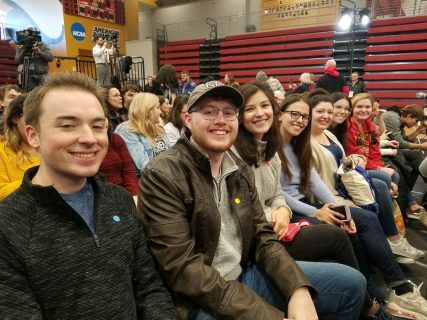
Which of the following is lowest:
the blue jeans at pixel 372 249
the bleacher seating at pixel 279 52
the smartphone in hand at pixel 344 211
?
the blue jeans at pixel 372 249

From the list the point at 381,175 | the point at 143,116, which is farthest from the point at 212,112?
the point at 381,175

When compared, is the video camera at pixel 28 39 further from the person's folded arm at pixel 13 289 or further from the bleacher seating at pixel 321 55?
the bleacher seating at pixel 321 55

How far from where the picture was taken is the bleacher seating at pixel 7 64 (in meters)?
9.98

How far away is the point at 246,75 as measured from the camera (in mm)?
11664

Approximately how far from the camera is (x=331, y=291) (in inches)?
53.8

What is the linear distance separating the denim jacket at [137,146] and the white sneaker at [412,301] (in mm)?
2105

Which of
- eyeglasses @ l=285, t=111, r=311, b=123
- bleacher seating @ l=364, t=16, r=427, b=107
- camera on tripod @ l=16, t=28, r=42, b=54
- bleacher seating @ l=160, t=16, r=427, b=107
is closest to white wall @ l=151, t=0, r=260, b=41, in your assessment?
bleacher seating @ l=160, t=16, r=427, b=107

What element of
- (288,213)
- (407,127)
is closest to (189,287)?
(288,213)

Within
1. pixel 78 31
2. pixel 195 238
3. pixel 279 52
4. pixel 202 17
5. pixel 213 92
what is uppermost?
pixel 202 17

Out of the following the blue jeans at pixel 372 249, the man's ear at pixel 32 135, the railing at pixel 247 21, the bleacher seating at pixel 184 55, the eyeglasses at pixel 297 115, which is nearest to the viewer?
the man's ear at pixel 32 135

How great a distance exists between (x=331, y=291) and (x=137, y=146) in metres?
2.01

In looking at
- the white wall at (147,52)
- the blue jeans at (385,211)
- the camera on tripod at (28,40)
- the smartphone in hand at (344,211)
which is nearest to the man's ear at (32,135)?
the smartphone in hand at (344,211)

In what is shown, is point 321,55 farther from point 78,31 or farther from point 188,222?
point 188,222

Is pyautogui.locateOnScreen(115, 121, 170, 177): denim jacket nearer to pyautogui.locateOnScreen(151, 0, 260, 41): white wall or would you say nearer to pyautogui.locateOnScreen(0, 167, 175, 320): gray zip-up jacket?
pyautogui.locateOnScreen(0, 167, 175, 320): gray zip-up jacket
